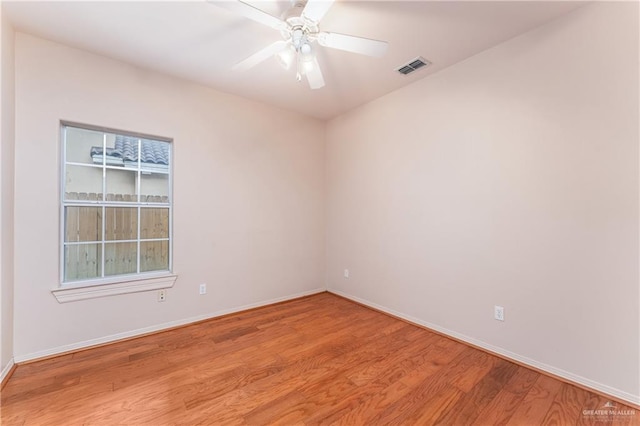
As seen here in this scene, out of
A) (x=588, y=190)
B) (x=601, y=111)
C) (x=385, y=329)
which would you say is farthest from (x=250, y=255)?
(x=601, y=111)

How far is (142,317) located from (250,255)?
4.18 ft

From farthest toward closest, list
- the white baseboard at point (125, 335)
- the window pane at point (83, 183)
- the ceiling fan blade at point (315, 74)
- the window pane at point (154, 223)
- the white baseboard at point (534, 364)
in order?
the window pane at point (154, 223)
the window pane at point (83, 183)
the white baseboard at point (125, 335)
the ceiling fan blade at point (315, 74)
the white baseboard at point (534, 364)

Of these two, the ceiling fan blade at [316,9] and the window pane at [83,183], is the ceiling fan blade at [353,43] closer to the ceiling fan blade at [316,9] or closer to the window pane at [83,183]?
the ceiling fan blade at [316,9]

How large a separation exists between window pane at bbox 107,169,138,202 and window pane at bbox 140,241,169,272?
1.65ft

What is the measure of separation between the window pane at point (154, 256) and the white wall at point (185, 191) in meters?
0.15

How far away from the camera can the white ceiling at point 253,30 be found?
1.92m

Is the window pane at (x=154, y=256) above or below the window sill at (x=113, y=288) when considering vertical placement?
above

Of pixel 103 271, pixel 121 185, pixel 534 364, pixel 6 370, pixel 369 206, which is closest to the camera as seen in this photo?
pixel 6 370

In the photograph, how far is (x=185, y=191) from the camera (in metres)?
2.97

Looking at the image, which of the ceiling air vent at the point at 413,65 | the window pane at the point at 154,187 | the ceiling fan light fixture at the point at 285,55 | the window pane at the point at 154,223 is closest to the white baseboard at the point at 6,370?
the window pane at the point at 154,223

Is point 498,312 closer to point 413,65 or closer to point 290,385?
point 290,385

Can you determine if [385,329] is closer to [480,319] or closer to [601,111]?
[480,319]

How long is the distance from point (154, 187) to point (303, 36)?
7.16 feet

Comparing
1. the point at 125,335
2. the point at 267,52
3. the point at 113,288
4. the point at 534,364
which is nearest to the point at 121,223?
the point at 113,288
